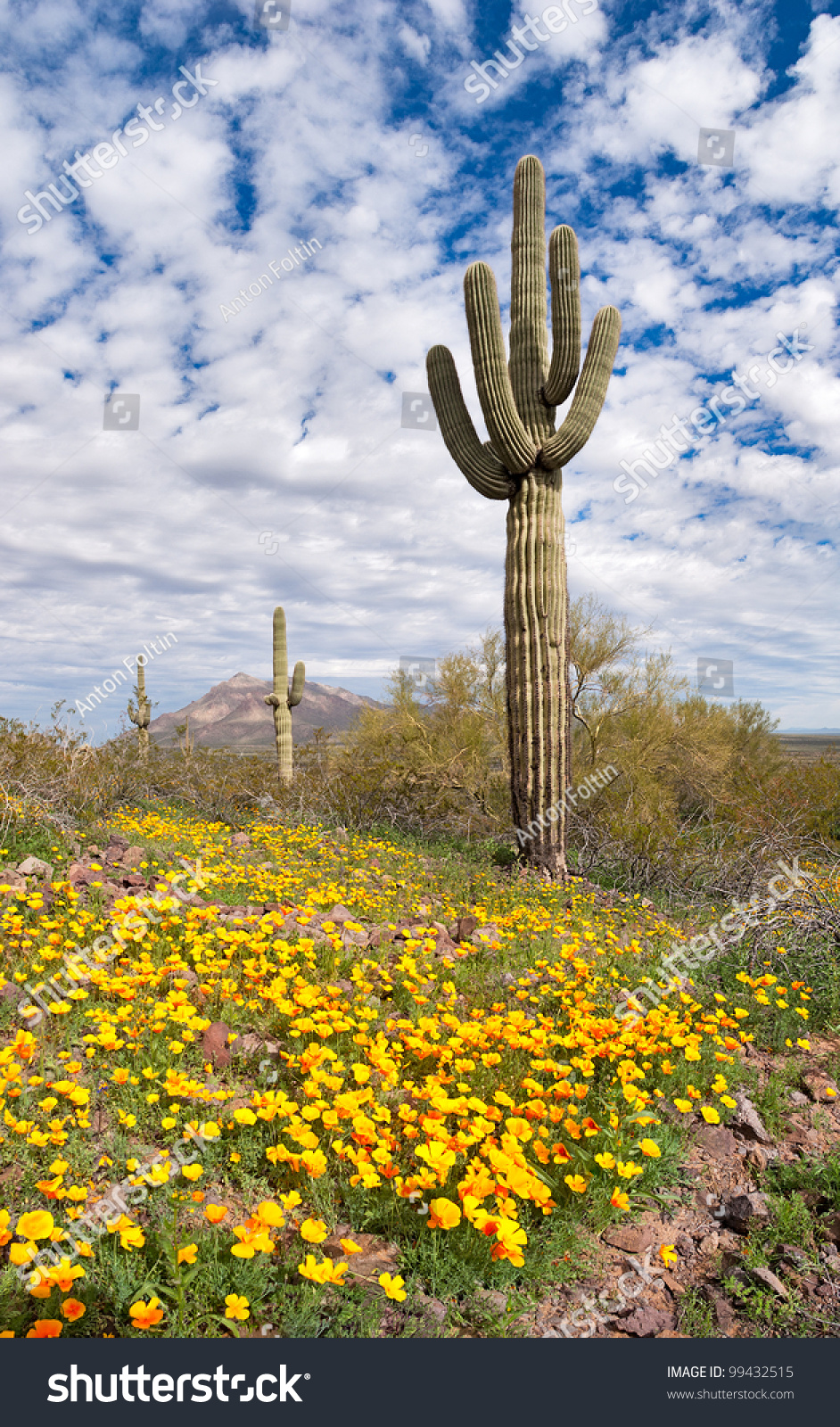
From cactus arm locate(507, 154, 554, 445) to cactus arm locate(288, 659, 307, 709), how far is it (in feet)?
25.0

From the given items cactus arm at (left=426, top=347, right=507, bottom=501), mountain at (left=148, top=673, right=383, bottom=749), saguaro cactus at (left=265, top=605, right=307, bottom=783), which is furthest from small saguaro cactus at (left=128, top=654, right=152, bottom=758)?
mountain at (left=148, top=673, right=383, bottom=749)

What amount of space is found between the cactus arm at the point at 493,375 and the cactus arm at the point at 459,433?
24 cm

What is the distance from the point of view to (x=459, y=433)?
29.6 feet

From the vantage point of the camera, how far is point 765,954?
4.59m

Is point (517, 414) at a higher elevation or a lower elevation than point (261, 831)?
higher

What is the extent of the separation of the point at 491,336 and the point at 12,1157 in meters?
8.70

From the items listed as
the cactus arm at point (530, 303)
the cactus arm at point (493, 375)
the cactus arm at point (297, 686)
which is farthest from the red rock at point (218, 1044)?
the cactus arm at point (297, 686)

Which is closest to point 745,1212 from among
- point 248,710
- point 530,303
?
point 530,303

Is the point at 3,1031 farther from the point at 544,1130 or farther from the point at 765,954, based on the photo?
the point at 765,954

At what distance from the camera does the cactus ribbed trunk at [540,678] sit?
8.27 metres

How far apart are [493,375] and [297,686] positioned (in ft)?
26.0

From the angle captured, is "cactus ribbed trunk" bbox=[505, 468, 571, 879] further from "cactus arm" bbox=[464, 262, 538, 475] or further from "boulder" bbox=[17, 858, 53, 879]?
"boulder" bbox=[17, 858, 53, 879]

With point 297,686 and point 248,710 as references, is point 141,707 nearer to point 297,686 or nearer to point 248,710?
point 297,686

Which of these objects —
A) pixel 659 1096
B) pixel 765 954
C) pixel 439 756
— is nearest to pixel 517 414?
pixel 439 756
